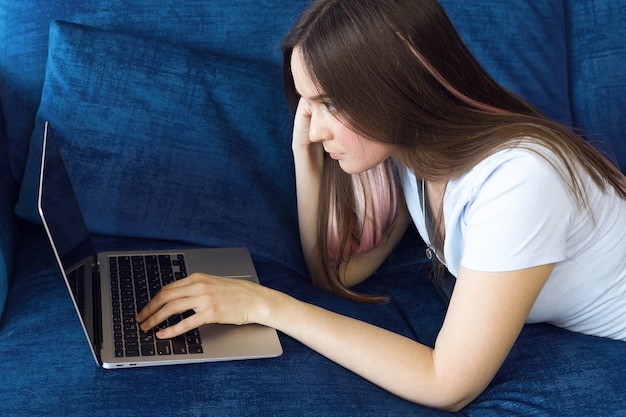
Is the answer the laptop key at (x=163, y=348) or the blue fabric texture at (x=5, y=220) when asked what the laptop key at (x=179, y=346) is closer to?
the laptop key at (x=163, y=348)

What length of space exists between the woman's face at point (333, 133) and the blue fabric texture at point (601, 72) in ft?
2.70

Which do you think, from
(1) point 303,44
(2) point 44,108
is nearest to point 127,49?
(2) point 44,108

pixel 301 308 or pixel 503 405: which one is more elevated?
pixel 301 308

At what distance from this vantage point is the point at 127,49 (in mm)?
1747

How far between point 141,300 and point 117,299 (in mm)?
40

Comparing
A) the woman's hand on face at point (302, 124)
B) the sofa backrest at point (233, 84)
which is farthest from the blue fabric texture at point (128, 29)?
the woman's hand on face at point (302, 124)

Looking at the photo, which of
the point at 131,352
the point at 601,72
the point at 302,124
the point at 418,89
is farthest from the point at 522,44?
the point at 131,352

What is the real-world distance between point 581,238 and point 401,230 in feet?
1.52

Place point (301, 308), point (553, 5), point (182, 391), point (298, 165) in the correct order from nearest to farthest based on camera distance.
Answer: point (182, 391), point (301, 308), point (298, 165), point (553, 5)

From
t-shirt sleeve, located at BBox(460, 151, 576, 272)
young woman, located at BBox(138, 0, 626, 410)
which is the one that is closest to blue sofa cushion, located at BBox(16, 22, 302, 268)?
young woman, located at BBox(138, 0, 626, 410)

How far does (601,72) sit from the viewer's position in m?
2.03

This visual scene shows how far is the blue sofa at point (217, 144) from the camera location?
1.39 m

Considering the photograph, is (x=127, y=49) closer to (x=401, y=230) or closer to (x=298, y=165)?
(x=298, y=165)

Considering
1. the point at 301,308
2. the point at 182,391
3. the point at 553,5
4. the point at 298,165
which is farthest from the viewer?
the point at 553,5
